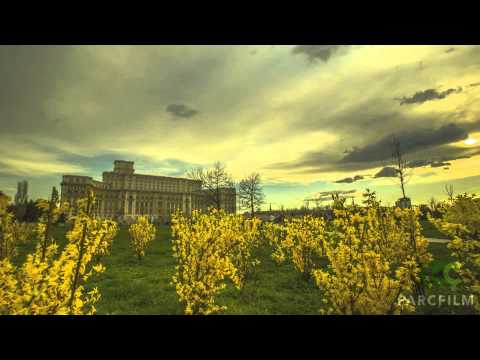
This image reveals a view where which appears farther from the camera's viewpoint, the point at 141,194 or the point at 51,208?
the point at 141,194

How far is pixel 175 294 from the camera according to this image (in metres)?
6.54

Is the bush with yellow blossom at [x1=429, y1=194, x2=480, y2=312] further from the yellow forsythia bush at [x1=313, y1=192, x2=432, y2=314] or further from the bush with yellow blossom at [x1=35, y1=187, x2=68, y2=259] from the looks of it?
the bush with yellow blossom at [x1=35, y1=187, x2=68, y2=259]

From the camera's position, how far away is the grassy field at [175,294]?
18.3ft

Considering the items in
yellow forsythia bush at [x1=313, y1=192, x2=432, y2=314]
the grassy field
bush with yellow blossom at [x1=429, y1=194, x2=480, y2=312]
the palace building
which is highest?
the palace building

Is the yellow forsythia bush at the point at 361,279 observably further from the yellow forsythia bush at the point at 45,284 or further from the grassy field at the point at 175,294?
the yellow forsythia bush at the point at 45,284

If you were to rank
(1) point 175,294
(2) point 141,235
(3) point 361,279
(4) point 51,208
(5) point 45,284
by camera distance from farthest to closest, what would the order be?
(2) point 141,235 → (1) point 175,294 → (3) point 361,279 → (4) point 51,208 → (5) point 45,284

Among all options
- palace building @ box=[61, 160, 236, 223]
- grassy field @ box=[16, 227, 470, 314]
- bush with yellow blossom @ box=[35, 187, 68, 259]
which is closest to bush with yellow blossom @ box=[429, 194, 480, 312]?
grassy field @ box=[16, 227, 470, 314]

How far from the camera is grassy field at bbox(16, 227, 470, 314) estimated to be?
5.57 metres

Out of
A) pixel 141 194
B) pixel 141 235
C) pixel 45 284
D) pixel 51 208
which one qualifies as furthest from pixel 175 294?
pixel 141 194

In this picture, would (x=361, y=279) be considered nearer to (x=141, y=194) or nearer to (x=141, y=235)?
(x=141, y=235)
